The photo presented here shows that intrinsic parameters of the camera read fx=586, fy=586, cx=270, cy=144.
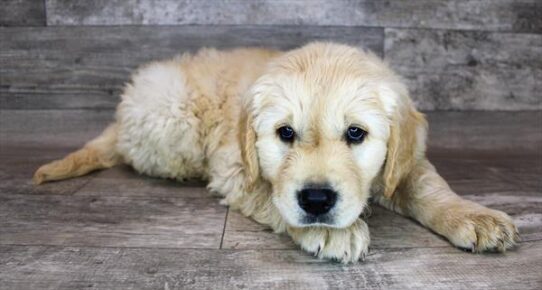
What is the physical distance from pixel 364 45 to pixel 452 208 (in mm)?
1974

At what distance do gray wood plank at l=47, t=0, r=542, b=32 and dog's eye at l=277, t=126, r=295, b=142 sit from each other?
1.93 m

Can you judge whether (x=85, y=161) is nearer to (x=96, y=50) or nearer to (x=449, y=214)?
(x=96, y=50)

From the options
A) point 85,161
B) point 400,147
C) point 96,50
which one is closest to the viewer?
point 400,147

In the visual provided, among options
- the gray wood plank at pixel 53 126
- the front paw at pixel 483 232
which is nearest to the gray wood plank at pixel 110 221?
the front paw at pixel 483 232

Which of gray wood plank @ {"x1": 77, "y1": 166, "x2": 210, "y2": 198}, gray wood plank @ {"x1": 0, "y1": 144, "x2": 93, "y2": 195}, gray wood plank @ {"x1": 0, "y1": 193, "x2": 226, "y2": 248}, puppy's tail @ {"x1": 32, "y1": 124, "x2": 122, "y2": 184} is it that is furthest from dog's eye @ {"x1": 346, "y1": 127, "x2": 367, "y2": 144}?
puppy's tail @ {"x1": 32, "y1": 124, "x2": 122, "y2": 184}

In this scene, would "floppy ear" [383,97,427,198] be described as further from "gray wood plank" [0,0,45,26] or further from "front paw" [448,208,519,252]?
"gray wood plank" [0,0,45,26]

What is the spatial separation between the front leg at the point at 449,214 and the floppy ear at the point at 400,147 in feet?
0.58

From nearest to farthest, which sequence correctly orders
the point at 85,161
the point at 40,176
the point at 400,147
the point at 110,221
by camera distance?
the point at 400,147 → the point at 110,221 → the point at 40,176 → the point at 85,161

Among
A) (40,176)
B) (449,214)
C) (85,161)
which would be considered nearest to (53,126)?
(85,161)

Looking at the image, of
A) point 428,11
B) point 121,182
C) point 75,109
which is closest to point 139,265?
point 121,182

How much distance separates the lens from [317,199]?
2203 millimetres

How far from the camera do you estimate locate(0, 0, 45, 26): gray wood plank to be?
4.22 meters

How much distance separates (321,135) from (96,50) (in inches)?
99.7

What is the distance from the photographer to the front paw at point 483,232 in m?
2.37
